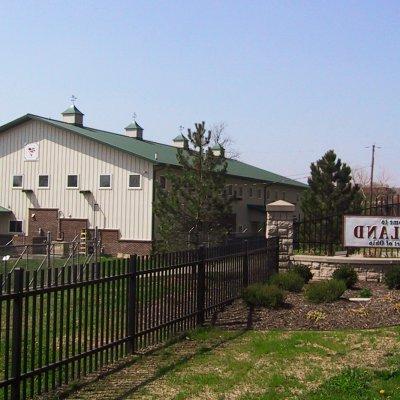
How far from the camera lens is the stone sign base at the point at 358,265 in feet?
A: 52.9

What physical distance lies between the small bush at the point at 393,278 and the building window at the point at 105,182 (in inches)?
994

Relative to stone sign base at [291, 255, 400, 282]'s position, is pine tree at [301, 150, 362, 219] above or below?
above

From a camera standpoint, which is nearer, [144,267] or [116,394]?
[116,394]

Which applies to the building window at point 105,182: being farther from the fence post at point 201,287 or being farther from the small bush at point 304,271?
the fence post at point 201,287

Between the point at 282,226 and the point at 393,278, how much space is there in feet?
12.3

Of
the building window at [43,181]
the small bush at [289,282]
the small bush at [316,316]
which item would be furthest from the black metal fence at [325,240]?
→ the building window at [43,181]

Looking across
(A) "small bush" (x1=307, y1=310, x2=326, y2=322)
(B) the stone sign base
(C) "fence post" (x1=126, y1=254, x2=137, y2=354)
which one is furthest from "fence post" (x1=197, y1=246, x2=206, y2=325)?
(B) the stone sign base

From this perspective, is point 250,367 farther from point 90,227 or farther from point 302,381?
point 90,227

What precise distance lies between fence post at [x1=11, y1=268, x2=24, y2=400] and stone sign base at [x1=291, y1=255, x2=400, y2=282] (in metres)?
11.2

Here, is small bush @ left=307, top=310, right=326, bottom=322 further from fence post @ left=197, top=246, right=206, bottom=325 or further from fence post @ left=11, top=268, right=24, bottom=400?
fence post @ left=11, top=268, right=24, bottom=400

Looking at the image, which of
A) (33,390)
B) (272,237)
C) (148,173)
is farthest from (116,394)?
(148,173)

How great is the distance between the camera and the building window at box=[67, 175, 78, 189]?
129ft

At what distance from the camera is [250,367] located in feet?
26.0

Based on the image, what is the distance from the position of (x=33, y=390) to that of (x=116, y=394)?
2.77 feet
